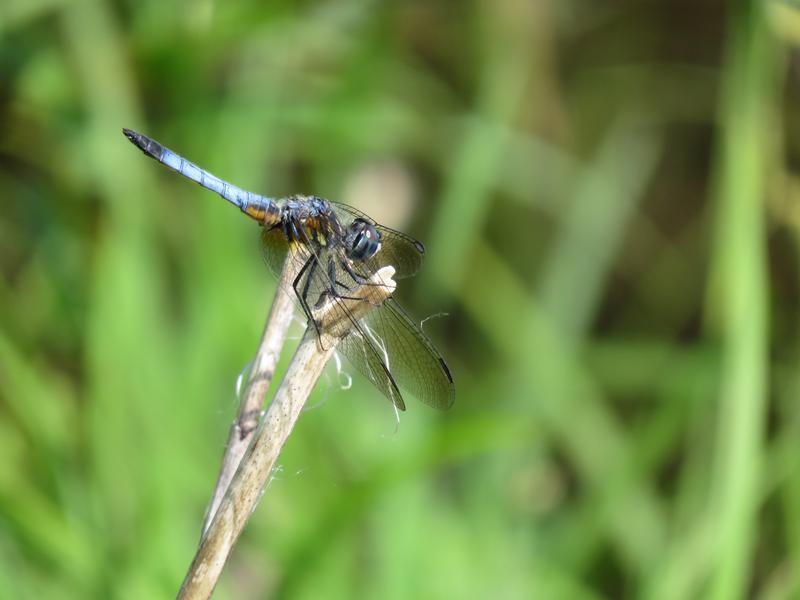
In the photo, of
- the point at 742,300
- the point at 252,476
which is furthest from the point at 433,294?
the point at 252,476

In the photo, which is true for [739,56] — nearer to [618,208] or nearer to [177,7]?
[618,208]

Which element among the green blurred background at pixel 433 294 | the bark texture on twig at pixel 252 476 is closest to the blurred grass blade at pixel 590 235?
the green blurred background at pixel 433 294

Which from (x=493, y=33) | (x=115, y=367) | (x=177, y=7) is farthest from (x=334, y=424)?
(x=493, y=33)

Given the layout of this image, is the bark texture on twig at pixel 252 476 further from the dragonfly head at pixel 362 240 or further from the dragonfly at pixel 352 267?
the dragonfly head at pixel 362 240

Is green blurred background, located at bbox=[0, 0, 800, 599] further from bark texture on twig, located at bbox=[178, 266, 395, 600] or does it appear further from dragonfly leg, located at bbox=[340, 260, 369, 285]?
bark texture on twig, located at bbox=[178, 266, 395, 600]

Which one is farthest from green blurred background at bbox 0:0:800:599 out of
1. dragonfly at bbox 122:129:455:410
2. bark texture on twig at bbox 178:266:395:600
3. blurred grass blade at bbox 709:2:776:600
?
bark texture on twig at bbox 178:266:395:600

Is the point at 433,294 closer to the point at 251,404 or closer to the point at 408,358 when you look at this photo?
the point at 408,358
